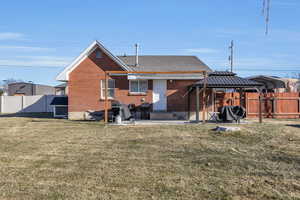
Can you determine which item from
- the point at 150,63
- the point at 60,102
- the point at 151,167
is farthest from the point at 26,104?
the point at 151,167

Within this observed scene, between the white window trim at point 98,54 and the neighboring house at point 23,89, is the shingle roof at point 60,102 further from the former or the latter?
the neighboring house at point 23,89

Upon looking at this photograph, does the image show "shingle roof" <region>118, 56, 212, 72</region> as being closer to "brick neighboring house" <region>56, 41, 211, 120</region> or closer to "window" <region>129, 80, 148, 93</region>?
"window" <region>129, 80, 148, 93</region>

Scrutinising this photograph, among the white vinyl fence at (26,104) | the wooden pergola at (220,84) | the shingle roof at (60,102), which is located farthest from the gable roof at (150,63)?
the white vinyl fence at (26,104)

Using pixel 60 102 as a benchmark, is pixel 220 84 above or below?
above

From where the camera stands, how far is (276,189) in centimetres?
485

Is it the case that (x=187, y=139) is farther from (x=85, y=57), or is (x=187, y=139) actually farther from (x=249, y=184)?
(x=85, y=57)

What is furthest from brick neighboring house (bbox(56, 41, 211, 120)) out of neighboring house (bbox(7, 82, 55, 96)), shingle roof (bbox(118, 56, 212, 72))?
neighboring house (bbox(7, 82, 55, 96))

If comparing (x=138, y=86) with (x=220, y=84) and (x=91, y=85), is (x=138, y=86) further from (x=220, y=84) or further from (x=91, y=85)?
(x=220, y=84)

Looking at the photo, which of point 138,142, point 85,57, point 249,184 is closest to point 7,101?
point 85,57

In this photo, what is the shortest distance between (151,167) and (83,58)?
543 inches

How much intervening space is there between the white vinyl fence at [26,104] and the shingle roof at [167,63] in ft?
46.3

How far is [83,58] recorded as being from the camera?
18.5 metres

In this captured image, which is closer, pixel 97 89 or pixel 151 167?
pixel 151 167

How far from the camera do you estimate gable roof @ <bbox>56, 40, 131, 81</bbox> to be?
59.6ft
